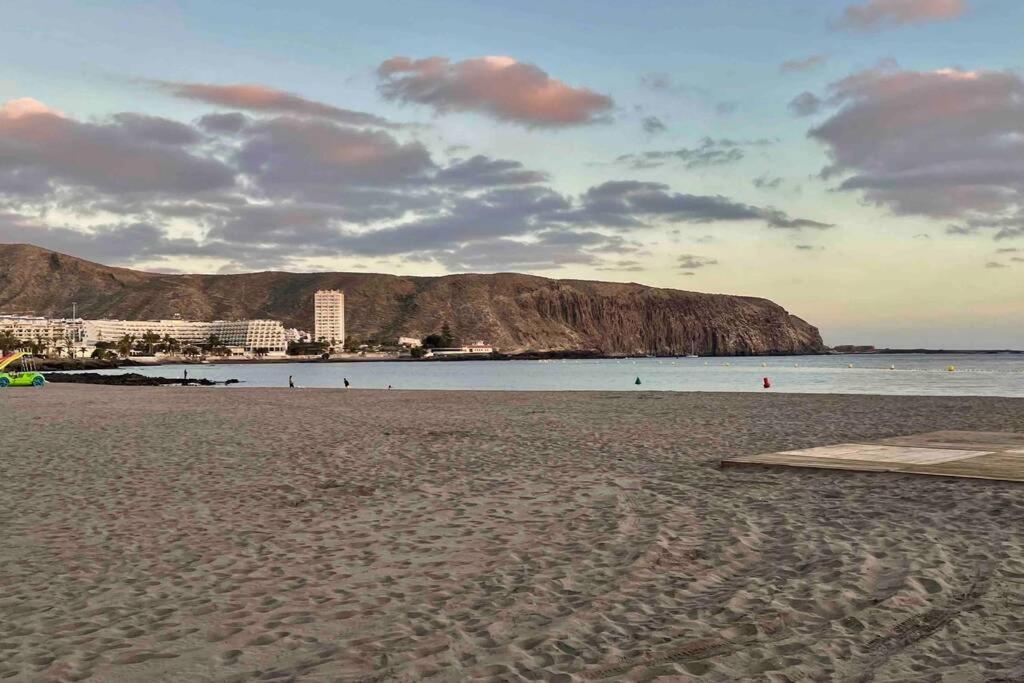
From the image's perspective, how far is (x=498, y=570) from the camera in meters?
7.19

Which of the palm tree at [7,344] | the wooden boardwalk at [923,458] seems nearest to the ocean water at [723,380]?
the wooden boardwalk at [923,458]

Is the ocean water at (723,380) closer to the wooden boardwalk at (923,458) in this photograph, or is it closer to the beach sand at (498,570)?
the wooden boardwalk at (923,458)

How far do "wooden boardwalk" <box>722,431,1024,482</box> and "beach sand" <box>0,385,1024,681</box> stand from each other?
579mm

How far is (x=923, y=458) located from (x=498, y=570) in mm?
9116

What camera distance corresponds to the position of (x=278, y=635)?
5488 millimetres

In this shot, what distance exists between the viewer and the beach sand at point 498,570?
4992 millimetres

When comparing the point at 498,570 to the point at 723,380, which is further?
the point at 723,380

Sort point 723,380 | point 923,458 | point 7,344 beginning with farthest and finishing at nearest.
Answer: point 7,344 < point 723,380 < point 923,458

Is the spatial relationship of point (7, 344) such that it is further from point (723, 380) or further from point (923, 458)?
point (923, 458)

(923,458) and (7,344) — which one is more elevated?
(7,344)

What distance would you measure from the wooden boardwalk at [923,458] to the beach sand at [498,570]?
579mm

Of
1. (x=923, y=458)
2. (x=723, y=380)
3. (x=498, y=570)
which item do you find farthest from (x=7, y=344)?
(x=498, y=570)

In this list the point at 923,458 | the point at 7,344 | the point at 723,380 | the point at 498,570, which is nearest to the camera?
the point at 498,570

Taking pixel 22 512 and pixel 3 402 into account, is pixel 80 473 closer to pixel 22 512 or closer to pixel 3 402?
pixel 22 512
